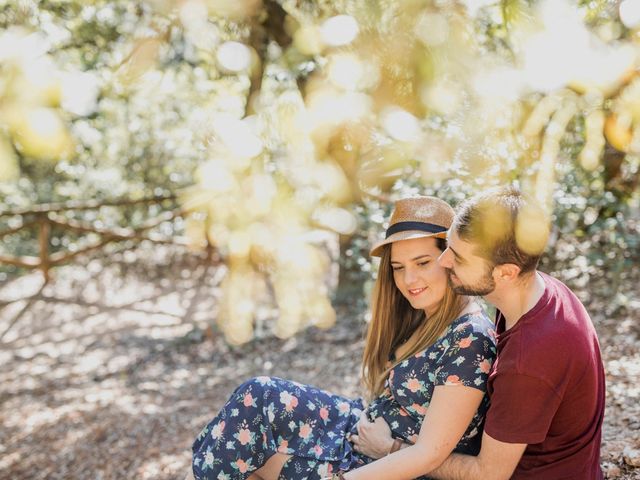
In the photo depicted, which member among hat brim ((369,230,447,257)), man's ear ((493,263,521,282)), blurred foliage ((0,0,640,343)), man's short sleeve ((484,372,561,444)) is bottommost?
man's short sleeve ((484,372,561,444))

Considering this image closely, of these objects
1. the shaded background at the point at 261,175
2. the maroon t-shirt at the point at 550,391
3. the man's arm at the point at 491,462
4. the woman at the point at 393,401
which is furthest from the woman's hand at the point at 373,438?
the shaded background at the point at 261,175

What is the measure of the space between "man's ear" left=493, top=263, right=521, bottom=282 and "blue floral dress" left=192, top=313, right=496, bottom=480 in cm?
28

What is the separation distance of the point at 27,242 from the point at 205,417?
5.21 meters

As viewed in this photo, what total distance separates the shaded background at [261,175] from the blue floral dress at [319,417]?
45 cm

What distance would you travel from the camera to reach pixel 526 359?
1690mm

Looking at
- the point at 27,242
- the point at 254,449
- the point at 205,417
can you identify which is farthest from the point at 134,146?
the point at 254,449

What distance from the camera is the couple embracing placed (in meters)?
1.73

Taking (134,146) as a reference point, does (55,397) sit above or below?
below

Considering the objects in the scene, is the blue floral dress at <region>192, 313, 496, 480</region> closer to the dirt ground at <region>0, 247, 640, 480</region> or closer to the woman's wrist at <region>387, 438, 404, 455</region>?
the woman's wrist at <region>387, 438, 404, 455</region>

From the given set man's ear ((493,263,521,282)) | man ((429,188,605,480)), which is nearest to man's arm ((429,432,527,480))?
man ((429,188,605,480))

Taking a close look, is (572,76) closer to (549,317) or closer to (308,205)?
(549,317)

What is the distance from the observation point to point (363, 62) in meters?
2.28

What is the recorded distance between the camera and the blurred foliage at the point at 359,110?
6.09 feet

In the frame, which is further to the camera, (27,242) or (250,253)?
(27,242)
